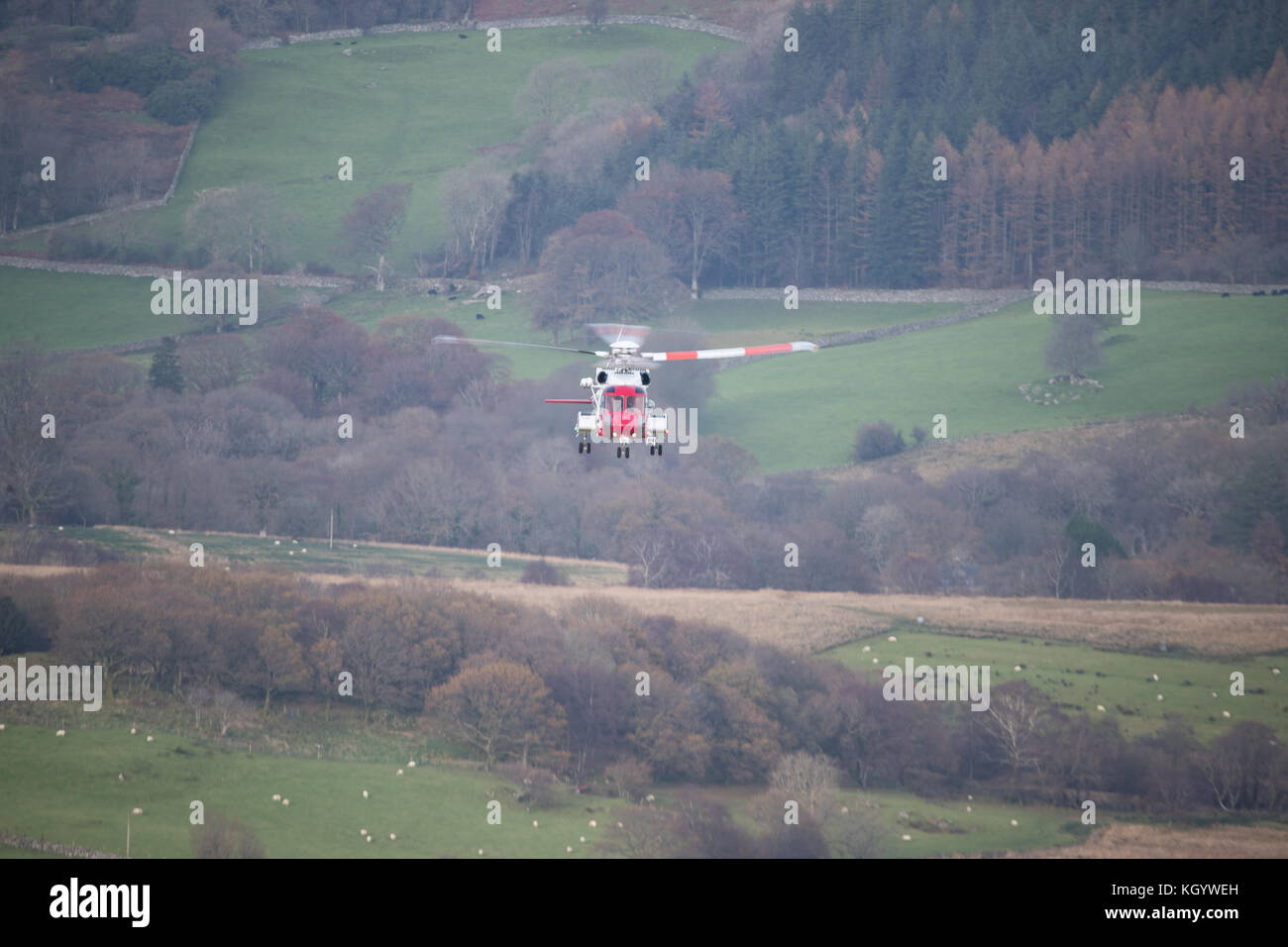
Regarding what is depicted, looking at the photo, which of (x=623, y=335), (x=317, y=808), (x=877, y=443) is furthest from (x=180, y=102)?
(x=623, y=335)

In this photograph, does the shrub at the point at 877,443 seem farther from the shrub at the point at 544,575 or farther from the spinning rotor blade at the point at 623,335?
the spinning rotor blade at the point at 623,335

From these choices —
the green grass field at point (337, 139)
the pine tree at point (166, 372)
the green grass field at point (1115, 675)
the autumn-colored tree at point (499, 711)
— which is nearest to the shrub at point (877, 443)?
the green grass field at point (1115, 675)

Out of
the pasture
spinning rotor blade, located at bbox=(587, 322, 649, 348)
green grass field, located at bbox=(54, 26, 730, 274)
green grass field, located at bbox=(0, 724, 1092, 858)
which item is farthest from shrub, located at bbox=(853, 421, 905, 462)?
spinning rotor blade, located at bbox=(587, 322, 649, 348)

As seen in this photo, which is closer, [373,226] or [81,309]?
[81,309]

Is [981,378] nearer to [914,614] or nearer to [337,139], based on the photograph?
[914,614]

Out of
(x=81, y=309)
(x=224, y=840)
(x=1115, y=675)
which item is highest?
(x=81, y=309)
